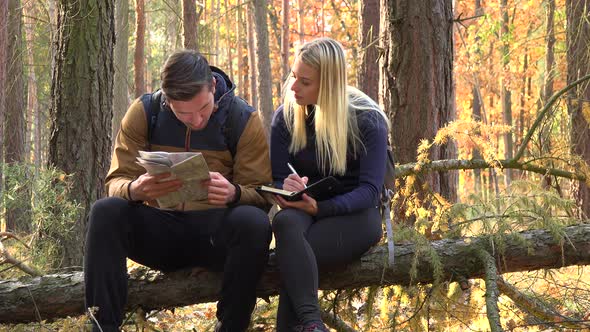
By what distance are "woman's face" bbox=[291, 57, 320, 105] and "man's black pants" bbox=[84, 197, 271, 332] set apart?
0.63 m

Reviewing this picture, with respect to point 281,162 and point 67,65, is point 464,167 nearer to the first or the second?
point 281,162

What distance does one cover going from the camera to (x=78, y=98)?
555 centimetres

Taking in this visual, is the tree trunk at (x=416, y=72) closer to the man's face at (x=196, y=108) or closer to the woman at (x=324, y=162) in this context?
the woman at (x=324, y=162)

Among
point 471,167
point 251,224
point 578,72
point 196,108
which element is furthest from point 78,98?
point 578,72

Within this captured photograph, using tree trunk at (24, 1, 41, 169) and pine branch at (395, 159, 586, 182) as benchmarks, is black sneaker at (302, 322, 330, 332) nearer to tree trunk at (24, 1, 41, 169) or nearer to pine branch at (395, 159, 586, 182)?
pine branch at (395, 159, 586, 182)

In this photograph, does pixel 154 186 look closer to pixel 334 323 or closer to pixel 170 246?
pixel 170 246

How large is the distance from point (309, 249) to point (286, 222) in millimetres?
159

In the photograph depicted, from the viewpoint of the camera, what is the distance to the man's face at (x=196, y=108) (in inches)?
133

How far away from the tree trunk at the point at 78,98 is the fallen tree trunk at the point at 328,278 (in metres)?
1.90

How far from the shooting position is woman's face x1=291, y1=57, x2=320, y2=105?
361cm

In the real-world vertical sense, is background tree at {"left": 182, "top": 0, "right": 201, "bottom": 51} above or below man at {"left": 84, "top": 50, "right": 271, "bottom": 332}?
above

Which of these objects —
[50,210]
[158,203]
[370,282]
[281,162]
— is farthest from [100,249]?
[50,210]

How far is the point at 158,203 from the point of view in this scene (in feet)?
11.1

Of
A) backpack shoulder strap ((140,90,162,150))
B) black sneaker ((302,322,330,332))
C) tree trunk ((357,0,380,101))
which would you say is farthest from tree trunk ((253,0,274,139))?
black sneaker ((302,322,330,332))
